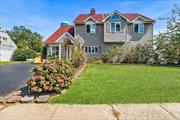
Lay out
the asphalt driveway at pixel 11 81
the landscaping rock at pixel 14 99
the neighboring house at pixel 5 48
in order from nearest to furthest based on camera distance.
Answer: the landscaping rock at pixel 14 99 → the asphalt driveway at pixel 11 81 → the neighboring house at pixel 5 48

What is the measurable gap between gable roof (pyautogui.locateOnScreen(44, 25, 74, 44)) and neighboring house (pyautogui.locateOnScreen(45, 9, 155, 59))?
36 centimetres

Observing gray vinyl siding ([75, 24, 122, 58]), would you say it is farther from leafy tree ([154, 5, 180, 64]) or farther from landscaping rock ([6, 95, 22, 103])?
landscaping rock ([6, 95, 22, 103])

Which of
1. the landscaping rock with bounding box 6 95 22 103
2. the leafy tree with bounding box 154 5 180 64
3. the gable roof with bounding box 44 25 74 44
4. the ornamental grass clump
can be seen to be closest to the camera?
the landscaping rock with bounding box 6 95 22 103

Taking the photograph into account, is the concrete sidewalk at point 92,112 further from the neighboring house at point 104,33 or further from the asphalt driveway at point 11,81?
the neighboring house at point 104,33

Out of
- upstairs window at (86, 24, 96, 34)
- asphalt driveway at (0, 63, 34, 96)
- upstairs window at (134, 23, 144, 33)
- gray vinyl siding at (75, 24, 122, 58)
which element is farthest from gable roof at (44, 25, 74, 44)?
asphalt driveway at (0, 63, 34, 96)

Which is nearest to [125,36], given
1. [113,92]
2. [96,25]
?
[96,25]

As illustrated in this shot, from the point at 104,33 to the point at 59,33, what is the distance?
7.59 meters

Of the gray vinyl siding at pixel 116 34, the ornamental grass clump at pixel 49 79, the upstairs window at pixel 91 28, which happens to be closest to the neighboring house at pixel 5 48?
the upstairs window at pixel 91 28

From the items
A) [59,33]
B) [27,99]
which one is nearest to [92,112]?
[27,99]

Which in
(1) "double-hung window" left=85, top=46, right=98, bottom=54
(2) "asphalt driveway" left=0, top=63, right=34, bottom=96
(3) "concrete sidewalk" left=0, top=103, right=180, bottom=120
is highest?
(1) "double-hung window" left=85, top=46, right=98, bottom=54

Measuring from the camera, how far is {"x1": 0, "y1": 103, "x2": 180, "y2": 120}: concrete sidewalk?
583 centimetres

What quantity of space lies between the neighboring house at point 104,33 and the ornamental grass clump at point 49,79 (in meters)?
20.3

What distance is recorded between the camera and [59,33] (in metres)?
34.1

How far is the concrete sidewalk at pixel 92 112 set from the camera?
5828mm
